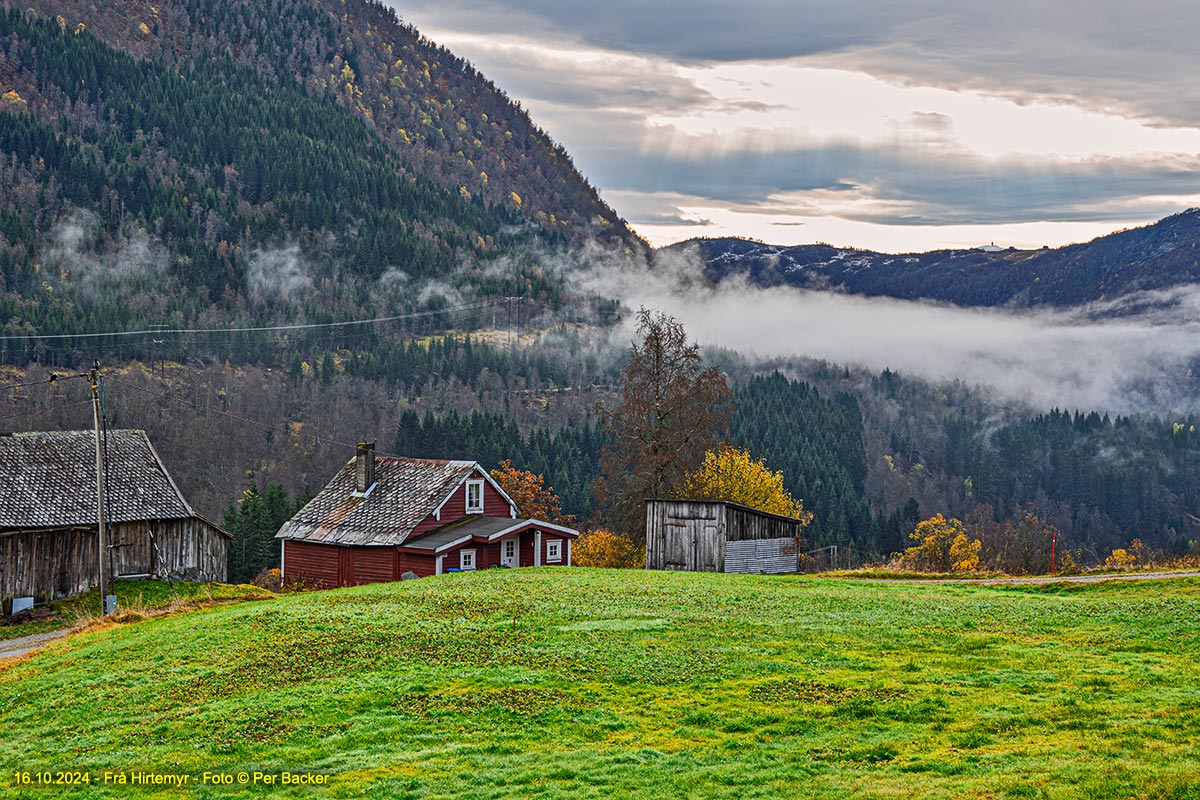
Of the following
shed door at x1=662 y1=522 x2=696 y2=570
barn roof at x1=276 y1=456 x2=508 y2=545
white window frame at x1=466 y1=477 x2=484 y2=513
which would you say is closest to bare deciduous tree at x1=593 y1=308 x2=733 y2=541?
white window frame at x1=466 y1=477 x2=484 y2=513

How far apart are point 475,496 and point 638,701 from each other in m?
44.9

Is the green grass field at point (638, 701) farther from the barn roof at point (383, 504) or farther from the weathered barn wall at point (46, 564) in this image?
the barn roof at point (383, 504)

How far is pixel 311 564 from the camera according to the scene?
209 feet

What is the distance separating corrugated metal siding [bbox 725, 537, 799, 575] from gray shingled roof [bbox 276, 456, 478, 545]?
1649 cm

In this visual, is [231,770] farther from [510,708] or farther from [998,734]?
[998,734]

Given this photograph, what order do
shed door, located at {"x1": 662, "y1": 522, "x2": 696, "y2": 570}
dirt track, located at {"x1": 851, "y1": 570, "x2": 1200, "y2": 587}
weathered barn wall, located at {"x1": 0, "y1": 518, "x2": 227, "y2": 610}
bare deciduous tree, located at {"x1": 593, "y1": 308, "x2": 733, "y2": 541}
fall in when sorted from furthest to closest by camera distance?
1. bare deciduous tree, located at {"x1": 593, "y1": 308, "x2": 733, "y2": 541}
2. shed door, located at {"x1": 662, "y1": 522, "x2": 696, "y2": 570}
3. weathered barn wall, located at {"x1": 0, "y1": 518, "x2": 227, "y2": 610}
4. dirt track, located at {"x1": 851, "y1": 570, "x2": 1200, "y2": 587}

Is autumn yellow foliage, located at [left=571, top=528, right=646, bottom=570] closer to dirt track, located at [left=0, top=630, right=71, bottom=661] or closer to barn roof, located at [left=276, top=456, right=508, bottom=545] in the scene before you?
barn roof, located at [left=276, top=456, right=508, bottom=545]

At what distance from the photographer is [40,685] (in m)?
25.4

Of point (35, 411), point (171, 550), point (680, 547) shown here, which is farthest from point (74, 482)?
point (35, 411)

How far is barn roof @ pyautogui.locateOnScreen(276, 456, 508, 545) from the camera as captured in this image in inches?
2408

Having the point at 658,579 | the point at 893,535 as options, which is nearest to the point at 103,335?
the point at 893,535

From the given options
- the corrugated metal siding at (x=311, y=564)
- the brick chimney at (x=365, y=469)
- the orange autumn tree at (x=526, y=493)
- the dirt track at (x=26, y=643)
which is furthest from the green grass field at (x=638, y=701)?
the orange autumn tree at (x=526, y=493)

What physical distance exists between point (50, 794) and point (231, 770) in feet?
8.20

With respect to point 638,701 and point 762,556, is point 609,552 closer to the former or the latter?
point 762,556
